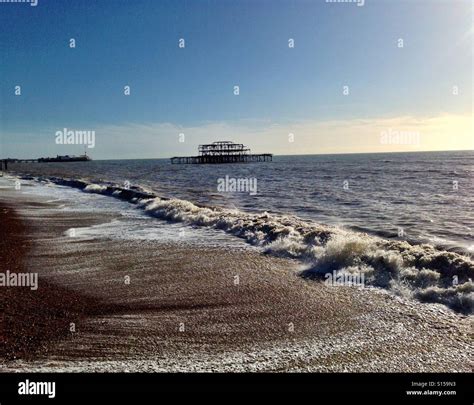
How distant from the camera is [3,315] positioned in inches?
252

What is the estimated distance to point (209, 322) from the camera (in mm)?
6211

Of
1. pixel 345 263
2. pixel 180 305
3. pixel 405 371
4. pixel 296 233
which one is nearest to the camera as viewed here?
pixel 405 371

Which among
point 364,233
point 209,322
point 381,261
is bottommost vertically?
point 209,322

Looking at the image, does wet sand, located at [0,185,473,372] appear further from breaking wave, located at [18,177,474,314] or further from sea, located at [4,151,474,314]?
sea, located at [4,151,474,314]

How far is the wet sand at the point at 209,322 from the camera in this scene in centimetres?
499

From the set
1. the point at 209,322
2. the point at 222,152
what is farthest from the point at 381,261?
the point at 222,152

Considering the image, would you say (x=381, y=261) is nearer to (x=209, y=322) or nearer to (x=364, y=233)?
(x=209, y=322)

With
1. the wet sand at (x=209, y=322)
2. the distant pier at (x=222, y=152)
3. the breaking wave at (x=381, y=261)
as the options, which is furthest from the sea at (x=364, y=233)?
the distant pier at (x=222, y=152)

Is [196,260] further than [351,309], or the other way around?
[196,260]

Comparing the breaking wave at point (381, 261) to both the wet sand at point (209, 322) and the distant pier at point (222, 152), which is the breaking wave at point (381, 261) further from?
the distant pier at point (222, 152)

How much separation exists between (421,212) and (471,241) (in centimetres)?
795

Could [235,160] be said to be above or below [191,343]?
above
